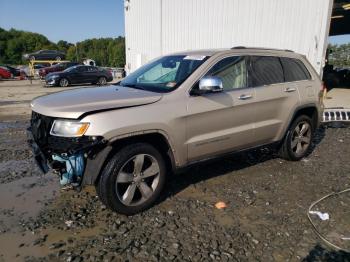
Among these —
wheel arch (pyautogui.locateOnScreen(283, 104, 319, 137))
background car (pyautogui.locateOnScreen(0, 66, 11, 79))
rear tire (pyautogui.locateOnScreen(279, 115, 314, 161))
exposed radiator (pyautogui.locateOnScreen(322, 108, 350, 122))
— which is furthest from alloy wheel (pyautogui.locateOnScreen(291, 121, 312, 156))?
background car (pyautogui.locateOnScreen(0, 66, 11, 79))

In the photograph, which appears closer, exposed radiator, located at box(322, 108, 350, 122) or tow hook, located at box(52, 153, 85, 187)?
tow hook, located at box(52, 153, 85, 187)

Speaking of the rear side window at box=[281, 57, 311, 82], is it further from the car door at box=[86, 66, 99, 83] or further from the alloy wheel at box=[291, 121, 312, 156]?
the car door at box=[86, 66, 99, 83]

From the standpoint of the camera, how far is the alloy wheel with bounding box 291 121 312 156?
5.46 meters

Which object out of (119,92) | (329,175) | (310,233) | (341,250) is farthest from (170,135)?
(329,175)

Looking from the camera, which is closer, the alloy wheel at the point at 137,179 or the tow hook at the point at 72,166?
the tow hook at the point at 72,166

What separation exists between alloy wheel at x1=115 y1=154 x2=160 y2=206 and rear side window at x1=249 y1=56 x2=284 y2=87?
195 cm

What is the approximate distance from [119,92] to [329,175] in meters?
A: 3.45

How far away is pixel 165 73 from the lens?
14.6 feet

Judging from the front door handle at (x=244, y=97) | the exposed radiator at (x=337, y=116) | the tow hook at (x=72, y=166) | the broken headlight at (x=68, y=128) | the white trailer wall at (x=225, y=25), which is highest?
the white trailer wall at (x=225, y=25)

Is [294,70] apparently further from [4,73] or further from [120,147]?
[4,73]

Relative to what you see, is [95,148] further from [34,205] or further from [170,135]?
[34,205]

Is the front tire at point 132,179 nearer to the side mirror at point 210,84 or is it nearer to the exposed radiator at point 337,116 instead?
the side mirror at point 210,84

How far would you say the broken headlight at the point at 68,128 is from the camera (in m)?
3.21

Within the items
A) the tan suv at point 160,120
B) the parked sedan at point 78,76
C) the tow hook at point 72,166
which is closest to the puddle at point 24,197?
the tan suv at point 160,120
